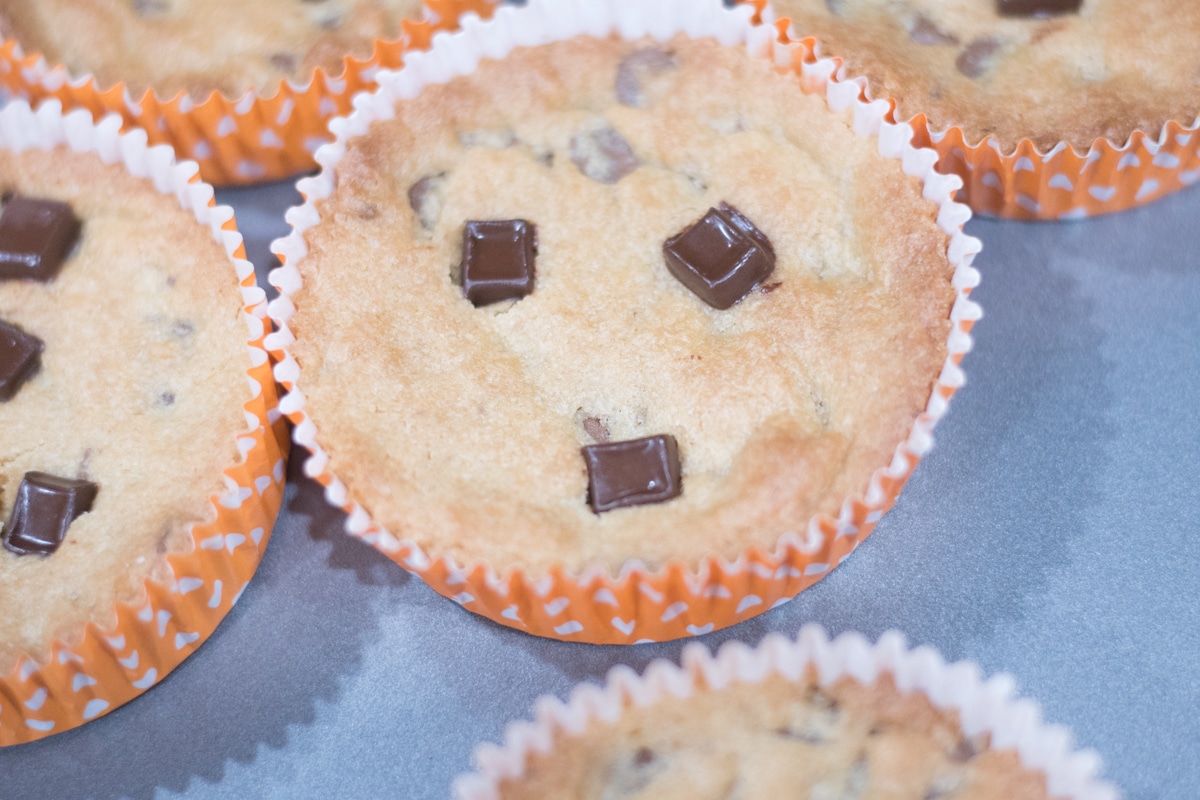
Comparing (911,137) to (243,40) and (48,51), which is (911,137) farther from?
(48,51)

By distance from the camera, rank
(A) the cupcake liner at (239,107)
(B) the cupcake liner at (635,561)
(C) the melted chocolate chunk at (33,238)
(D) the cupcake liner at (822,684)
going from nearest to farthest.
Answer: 1. (D) the cupcake liner at (822,684)
2. (B) the cupcake liner at (635,561)
3. (C) the melted chocolate chunk at (33,238)
4. (A) the cupcake liner at (239,107)

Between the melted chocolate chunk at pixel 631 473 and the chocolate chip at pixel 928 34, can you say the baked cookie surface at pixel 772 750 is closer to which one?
the melted chocolate chunk at pixel 631 473

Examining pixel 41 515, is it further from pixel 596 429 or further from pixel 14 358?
pixel 596 429

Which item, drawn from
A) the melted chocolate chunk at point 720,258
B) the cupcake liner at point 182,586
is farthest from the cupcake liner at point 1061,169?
the cupcake liner at point 182,586

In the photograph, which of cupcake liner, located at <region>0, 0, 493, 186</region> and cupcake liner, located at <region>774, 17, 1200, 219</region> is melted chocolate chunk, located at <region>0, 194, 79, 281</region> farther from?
cupcake liner, located at <region>774, 17, 1200, 219</region>

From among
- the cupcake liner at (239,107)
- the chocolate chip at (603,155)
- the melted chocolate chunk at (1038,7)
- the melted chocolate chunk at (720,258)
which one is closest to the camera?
the melted chocolate chunk at (720,258)

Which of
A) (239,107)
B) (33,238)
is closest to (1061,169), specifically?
(239,107)
